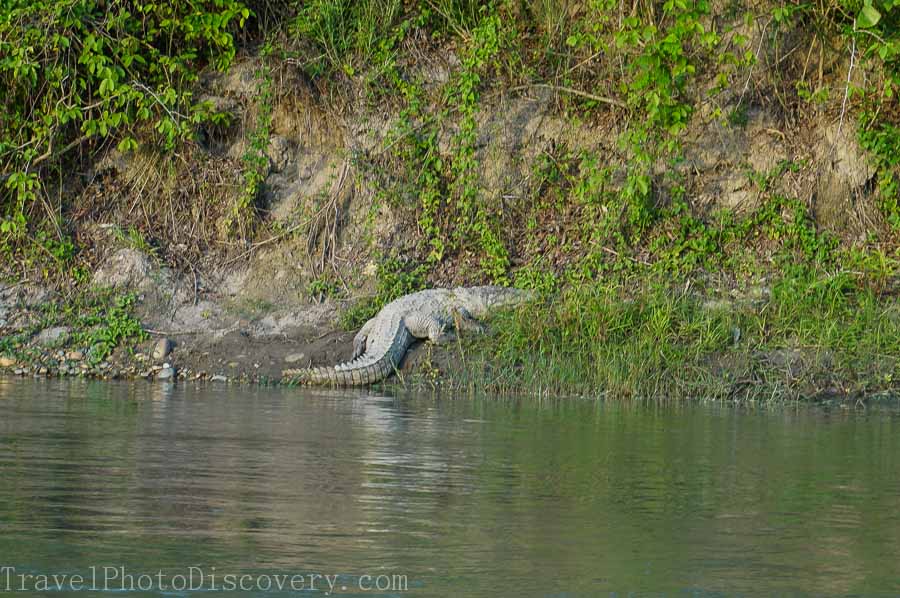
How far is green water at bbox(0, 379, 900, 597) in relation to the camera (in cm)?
356

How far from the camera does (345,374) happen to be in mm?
10406

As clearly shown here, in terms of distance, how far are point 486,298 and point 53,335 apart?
4008 millimetres

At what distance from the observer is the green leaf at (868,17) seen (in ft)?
34.1

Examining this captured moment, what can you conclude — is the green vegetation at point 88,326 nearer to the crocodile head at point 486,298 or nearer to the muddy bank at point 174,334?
the muddy bank at point 174,334

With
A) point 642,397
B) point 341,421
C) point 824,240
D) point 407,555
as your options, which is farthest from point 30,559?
point 824,240

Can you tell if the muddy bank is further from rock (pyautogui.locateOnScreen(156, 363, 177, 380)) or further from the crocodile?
the crocodile

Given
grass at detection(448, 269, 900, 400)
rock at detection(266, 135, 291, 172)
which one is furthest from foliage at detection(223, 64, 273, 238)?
grass at detection(448, 269, 900, 400)

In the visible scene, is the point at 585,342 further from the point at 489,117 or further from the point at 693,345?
the point at 489,117

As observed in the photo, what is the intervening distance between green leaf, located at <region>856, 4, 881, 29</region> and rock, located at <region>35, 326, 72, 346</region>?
7576 mm

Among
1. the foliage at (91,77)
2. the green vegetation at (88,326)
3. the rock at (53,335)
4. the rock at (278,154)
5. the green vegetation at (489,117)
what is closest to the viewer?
the green vegetation at (88,326)

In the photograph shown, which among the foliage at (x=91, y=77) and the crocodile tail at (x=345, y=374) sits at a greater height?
the foliage at (x=91, y=77)

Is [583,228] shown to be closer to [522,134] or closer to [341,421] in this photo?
[522,134]

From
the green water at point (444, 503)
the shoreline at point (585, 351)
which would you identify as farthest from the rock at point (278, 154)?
the green water at point (444, 503)

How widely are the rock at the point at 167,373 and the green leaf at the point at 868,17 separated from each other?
6638 mm
